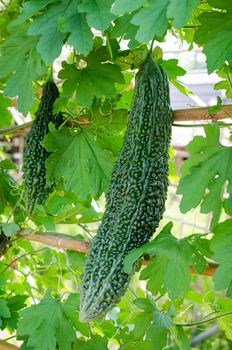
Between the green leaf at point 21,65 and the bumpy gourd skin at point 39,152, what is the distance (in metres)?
0.18

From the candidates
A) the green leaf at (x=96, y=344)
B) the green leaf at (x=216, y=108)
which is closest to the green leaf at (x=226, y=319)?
the green leaf at (x=96, y=344)

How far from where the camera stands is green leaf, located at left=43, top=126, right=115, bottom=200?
1647mm

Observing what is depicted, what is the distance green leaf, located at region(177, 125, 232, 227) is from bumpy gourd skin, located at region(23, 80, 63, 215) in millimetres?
457

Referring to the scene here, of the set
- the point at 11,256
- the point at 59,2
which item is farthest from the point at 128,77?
the point at 11,256

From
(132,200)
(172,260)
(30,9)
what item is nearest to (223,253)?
(172,260)

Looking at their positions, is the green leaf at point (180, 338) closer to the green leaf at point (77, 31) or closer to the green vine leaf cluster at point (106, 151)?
the green vine leaf cluster at point (106, 151)

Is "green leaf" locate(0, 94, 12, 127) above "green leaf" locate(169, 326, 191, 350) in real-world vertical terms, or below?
above

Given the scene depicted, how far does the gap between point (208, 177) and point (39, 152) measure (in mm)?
524

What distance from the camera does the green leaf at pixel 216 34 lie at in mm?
1214

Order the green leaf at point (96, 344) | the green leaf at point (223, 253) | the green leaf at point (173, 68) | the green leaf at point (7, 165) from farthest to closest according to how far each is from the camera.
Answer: the green leaf at point (7, 165)
the green leaf at point (173, 68)
the green leaf at point (96, 344)
the green leaf at point (223, 253)

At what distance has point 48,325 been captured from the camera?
1657 millimetres

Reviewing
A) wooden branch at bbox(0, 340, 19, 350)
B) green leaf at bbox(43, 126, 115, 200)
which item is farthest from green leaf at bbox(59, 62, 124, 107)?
wooden branch at bbox(0, 340, 19, 350)

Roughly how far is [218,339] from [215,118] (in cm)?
378

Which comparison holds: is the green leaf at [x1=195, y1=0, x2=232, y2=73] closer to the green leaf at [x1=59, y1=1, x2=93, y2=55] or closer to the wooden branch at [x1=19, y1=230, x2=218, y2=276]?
the green leaf at [x1=59, y1=1, x2=93, y2=55]
